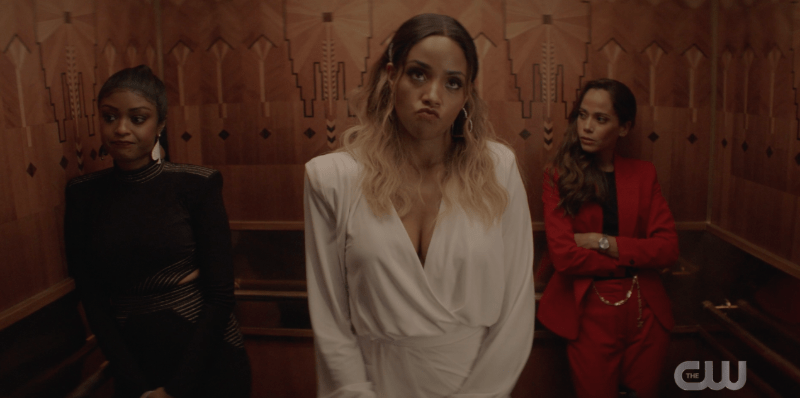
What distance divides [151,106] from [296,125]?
3.22 ft

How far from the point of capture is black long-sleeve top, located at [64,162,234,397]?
171 centimetres

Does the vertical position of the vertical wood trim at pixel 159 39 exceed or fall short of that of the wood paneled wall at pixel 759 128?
it exceeds it

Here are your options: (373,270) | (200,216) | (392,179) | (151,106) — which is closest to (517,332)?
(373,270)

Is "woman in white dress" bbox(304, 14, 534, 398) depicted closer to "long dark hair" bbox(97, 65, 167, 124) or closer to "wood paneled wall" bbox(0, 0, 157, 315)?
"long dark hair" bbox(97, 65, 167, 124)

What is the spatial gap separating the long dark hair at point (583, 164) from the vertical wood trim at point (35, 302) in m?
1.91

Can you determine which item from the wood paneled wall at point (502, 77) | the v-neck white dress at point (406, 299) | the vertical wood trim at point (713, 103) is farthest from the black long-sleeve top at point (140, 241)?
→ the vertical wood trim at point (713, 103)

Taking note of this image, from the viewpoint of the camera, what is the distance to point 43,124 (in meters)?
1.90

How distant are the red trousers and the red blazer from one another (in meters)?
0.05

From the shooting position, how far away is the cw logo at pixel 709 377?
7.98ft

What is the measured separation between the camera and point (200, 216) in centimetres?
179

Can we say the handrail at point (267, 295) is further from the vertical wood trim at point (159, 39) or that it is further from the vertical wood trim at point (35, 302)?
the vertical wood trim at point (159, 39)

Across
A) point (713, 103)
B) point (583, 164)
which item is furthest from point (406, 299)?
point (713, 103)

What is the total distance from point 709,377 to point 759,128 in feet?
3.83

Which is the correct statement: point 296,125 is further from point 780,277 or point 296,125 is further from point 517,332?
point 780,277
